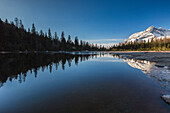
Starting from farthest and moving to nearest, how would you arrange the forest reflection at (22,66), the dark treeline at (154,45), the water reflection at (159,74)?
the dark treeline at (154,45) < the forest reflection at (22,66) < the water reflection at (159,74)

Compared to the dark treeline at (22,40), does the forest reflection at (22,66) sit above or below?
below

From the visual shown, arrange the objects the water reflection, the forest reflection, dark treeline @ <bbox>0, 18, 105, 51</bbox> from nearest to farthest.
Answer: the water reflection, the forest reflection, dark treeline @ <bbox>0, 18, 105, 51</bbox>

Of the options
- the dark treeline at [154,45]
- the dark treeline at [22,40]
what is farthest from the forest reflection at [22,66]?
the dark treeline at [154,45]

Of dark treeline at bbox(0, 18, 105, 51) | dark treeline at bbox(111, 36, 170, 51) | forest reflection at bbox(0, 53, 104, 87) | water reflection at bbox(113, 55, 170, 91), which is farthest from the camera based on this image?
dark treeline at bbox(111, 36, 170, 51)

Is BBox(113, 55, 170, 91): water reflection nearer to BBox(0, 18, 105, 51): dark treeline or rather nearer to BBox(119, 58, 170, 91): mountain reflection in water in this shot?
BBox(119, 58, 170, 91): mountain reflection in water

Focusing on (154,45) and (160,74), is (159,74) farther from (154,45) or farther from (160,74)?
(154,45)

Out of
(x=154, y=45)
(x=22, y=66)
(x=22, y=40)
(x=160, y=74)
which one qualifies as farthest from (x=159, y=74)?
(x=154, y=45)

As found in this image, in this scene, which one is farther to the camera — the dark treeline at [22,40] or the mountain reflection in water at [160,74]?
the dark treeline at [22,40]

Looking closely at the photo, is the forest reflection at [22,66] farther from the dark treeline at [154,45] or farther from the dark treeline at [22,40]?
the dark treeline at [154,45]

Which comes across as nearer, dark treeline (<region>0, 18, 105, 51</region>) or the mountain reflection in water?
the mountain reflection in water

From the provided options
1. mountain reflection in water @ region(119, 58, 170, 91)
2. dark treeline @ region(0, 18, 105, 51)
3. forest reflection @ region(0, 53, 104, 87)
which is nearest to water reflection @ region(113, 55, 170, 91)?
mountain reflection in water @ region(119, 58, 170, 91)

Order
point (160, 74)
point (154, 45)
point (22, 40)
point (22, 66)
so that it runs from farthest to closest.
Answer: point (154, 45) < point (22, 40) < point (22, 66) < point (160, 74)

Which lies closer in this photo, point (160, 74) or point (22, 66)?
point (160, 74)

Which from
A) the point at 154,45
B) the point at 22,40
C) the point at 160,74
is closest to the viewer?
the point at 160,74
